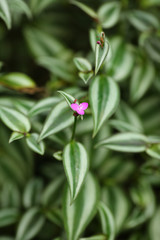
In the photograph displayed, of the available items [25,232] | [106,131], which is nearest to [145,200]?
[106,131]

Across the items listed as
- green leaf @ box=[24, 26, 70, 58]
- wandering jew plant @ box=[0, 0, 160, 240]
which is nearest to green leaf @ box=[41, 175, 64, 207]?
wandering jew plant @ box=[0, 0, 160, 240]

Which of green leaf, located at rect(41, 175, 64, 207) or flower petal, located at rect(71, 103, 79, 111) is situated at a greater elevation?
flower petal, located at rect(71, 103, 79, 111)

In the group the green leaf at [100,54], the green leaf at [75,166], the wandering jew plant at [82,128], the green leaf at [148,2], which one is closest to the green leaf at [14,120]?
the wandering jew plant at [82,128]

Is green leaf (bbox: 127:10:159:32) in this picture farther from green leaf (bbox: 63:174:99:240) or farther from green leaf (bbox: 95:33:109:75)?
green leaf (bbox: 63:174:99:240)

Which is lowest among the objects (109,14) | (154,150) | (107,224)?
(107,224)

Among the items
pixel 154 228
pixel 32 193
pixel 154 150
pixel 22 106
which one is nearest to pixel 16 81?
pixel 22 106

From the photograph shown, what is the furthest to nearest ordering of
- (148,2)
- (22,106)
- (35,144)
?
(148,2) → (22,106) → (35,144)

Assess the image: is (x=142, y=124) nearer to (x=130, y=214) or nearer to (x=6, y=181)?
(x=130, y=214)

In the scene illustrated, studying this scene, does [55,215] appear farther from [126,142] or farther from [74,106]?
[74,106]
